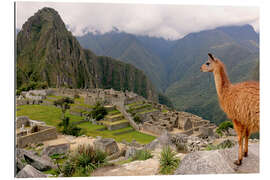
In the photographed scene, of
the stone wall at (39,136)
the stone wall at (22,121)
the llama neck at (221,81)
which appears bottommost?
the stone wall at (39,136)

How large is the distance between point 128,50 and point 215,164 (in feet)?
20.1

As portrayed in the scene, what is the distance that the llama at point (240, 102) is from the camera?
3.74 metres

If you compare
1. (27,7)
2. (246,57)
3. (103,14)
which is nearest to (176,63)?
(246,57)

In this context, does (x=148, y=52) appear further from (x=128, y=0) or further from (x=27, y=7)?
(x=27, y=7)

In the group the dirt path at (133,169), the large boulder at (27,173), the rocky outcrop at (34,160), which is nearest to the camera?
the large boulder at (27,173)

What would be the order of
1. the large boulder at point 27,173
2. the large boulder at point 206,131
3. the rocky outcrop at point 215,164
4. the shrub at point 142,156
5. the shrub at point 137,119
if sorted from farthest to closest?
the shrub at point 137,119
the large boulder at point 206,131
the shrub at point 142,156
the large boulder at point 27,173
the rocky outcrop at point 215,164

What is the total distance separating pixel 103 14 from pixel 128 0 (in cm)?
102

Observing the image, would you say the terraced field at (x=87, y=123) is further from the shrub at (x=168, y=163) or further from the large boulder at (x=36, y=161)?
the shrub at (x=168, y=163)

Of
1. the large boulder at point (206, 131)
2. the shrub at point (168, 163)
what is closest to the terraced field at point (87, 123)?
the large boulder at point (206, 131)

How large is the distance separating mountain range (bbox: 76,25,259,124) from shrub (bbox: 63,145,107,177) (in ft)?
10.6

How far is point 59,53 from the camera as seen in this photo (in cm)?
4656

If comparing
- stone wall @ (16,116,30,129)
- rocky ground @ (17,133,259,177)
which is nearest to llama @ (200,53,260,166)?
rocky ground @ (17,133,259,177)

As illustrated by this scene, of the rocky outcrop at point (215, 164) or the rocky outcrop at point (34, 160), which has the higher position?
the rocky outcrop at point (215, 164)

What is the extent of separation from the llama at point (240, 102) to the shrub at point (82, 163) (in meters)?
2.74
